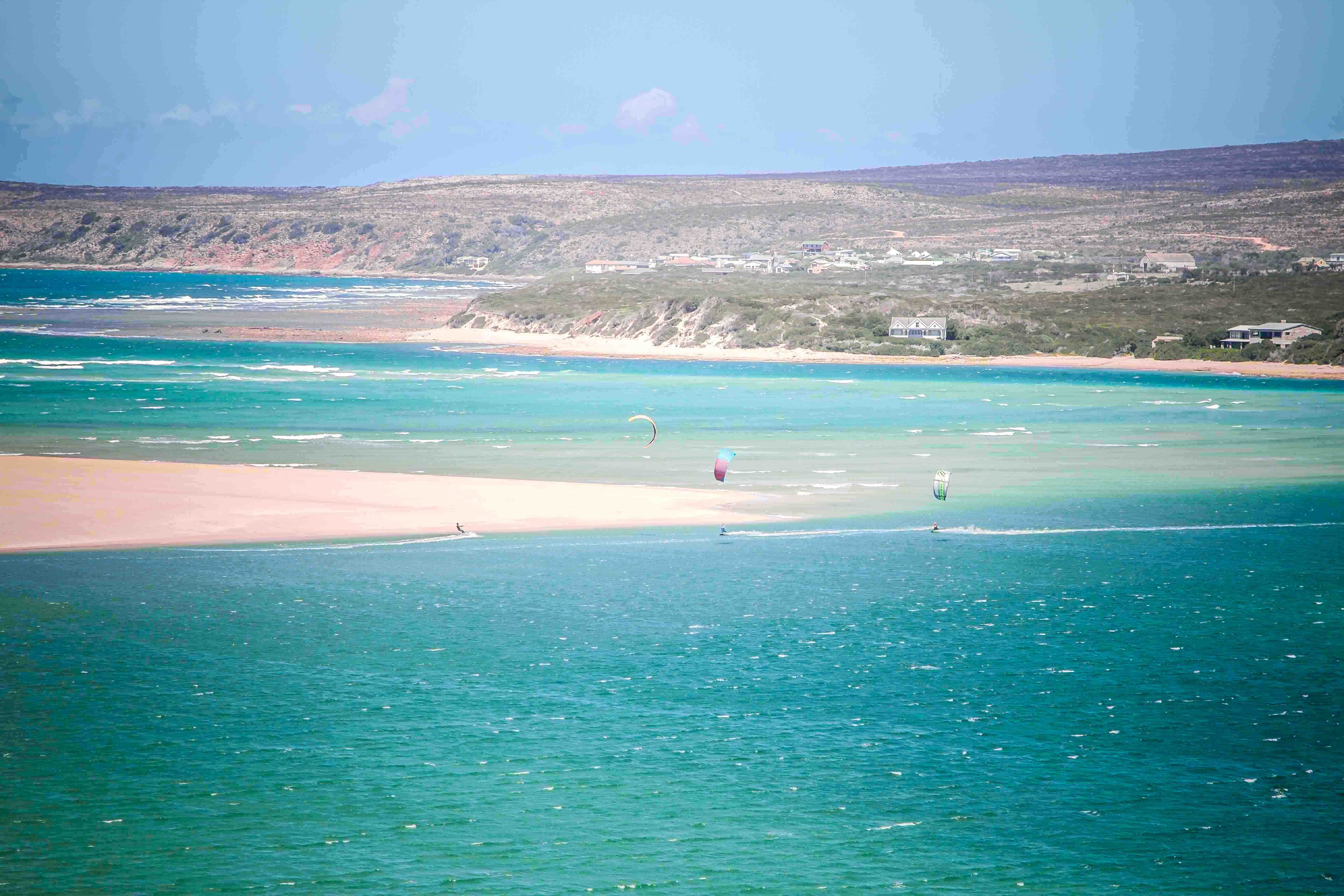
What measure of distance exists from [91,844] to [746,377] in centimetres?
6953

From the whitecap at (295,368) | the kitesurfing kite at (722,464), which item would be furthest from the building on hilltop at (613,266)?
the kitesurfing kite at (722,464)

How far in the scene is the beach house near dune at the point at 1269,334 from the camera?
303 ft

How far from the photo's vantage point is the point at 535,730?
20.4 meters

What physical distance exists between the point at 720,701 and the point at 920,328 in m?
84.6

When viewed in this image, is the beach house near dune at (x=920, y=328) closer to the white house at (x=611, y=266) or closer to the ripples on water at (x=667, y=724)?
the white house at (x=611, y=266)

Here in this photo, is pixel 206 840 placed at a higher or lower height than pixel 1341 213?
lower

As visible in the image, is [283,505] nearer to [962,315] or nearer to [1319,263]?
[962,315]

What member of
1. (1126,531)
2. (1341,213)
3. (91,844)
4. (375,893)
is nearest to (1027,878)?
(375,893)

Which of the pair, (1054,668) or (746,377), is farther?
(746,377)

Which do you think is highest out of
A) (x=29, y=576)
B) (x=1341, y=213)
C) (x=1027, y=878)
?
(x=1341, y=213)

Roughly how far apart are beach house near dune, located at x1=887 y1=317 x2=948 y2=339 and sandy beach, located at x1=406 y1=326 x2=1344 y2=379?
5193 millimetres

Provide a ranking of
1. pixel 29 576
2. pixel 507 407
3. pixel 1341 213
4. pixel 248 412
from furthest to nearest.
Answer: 1. pixel 1341 213
2. pixel 507 407
3. pixel 248 412
4. pixel 29 576

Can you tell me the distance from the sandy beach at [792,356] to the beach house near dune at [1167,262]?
5377 cm

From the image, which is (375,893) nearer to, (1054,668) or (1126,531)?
(1054,668)
